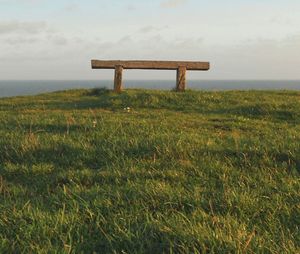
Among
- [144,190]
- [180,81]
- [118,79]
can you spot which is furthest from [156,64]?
[144,190]

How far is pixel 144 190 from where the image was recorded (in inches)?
232

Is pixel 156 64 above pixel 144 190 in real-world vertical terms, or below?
above

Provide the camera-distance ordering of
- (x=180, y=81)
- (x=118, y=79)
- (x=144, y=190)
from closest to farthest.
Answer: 1. (x=144, y=190)
2. (x=180, y=81)
3. (x=118, y=79)

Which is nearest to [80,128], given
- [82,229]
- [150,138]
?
[150,138]

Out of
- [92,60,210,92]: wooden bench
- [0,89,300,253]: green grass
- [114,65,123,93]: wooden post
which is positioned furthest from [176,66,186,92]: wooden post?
[0,89,300,253]: green grass

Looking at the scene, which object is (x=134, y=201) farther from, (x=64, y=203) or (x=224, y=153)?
(x=224, y=153)

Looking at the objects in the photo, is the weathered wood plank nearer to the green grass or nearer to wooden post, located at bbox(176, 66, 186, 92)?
wooden post, located at bbox(176, 66, 186, 92)

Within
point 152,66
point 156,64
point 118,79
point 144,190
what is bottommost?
point 144,190

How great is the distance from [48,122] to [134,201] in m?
6.29

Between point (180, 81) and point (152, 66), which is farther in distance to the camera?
point (152, 66)

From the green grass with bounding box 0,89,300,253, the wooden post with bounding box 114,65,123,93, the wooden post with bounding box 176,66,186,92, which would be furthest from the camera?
the wooden post with bounding box 114,65,123,93

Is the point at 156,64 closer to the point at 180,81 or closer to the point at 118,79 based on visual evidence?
the point at 180,81

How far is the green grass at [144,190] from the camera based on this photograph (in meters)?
4.51

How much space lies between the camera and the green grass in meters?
4.51
